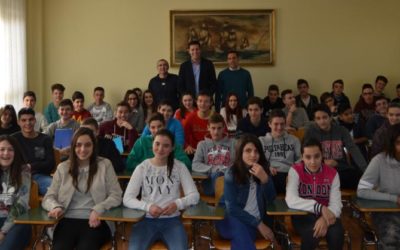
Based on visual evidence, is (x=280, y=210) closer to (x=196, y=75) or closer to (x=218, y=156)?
(x=218, y=156)

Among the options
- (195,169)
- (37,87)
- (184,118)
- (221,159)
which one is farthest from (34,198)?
(37,87)

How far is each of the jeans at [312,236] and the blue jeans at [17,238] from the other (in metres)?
1.83

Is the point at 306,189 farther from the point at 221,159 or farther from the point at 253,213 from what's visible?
the point at 221,159

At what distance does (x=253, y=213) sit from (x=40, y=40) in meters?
5.56

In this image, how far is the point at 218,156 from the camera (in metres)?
4.30

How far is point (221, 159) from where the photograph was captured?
4.30 metres

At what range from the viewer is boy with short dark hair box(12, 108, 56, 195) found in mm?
4211

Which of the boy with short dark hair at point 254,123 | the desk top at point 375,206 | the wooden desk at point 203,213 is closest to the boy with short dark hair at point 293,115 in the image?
the boy with short dark hair at point 254,123

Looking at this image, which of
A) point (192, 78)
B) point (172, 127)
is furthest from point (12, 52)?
point (172, 127)

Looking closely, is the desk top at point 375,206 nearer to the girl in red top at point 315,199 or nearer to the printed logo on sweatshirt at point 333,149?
the girl in red top at point 315,199

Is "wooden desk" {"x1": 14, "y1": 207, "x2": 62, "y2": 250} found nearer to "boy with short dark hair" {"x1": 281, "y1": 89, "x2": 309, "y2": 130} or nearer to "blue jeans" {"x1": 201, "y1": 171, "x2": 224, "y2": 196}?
"blue jeans" {"x1": 201, "y1": 171, "x2": 224, "y2": 196}

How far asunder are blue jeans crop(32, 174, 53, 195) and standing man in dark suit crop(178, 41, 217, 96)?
257cm

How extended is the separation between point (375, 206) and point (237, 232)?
0.94 m

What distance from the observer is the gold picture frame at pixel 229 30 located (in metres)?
7.39
